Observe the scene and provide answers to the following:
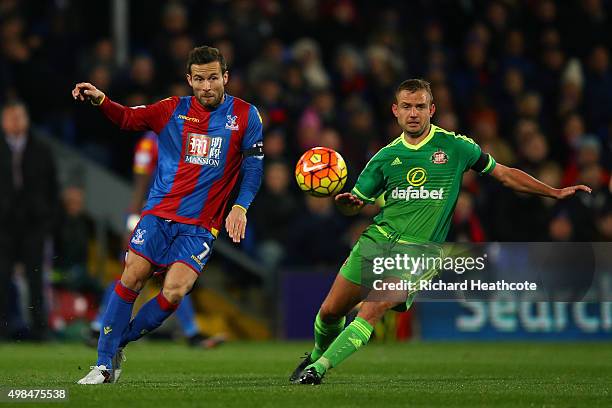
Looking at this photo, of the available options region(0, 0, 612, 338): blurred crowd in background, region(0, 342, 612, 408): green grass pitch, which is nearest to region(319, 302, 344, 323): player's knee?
region(0, 342, 612, 408): green grass pitch

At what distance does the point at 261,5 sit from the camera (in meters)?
18.4

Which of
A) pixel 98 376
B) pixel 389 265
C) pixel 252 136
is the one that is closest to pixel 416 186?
pixel 389 265

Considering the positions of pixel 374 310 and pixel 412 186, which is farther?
pixel 412 186

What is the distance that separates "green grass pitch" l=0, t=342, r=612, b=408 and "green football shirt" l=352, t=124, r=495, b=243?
42.2 inches

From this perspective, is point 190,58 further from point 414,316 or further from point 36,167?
point 414,316

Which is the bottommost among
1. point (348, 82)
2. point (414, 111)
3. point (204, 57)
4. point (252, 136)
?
point (252, 136)

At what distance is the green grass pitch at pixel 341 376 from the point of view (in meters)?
7.63

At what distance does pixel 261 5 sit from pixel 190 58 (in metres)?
9.65

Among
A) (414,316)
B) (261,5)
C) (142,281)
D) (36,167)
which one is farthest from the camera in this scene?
(261,5)

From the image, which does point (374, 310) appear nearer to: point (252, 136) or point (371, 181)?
point (371, 181)

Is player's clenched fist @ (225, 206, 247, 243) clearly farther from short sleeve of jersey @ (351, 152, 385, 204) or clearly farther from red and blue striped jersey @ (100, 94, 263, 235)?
short sleeve of jersey @ (351, 152, 385, 204)

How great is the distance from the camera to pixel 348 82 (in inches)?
703

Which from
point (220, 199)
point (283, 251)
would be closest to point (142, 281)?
point (220, 199)

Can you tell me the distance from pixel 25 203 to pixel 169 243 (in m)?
6.33
